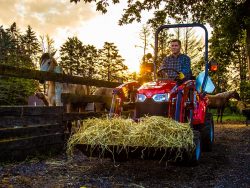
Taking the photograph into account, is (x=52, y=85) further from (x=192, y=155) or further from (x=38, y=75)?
(x=192, y=155)

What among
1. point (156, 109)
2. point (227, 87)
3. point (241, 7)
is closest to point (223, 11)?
point (241, 7)

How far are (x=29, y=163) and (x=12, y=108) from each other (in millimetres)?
1001

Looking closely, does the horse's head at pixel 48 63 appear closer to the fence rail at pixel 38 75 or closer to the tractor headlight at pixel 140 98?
the fence rail at pixel 38 75

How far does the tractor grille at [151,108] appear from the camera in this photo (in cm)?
590

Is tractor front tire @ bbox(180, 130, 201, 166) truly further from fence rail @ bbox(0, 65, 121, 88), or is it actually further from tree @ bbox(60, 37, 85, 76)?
tree @ bbox(60, 37, 85, 76)

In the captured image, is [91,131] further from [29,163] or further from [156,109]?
[29,163]

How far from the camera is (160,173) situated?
5.55 metres

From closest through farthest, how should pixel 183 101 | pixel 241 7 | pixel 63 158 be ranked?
pixel 183 101, pixel 63 158, pixel 241 7

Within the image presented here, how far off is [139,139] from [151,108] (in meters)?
1.21

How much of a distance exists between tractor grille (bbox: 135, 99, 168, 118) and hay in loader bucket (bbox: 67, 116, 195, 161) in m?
0.69

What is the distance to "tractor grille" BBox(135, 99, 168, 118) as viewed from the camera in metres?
5.90

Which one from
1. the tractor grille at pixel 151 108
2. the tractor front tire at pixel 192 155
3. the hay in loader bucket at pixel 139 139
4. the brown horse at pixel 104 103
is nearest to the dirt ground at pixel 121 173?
the tractor front tire at pixel 192 155

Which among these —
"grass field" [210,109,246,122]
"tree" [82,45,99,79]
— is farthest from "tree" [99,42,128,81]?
"grass field" [210,109,246,122]

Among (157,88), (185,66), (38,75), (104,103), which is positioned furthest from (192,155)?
(104,103)
